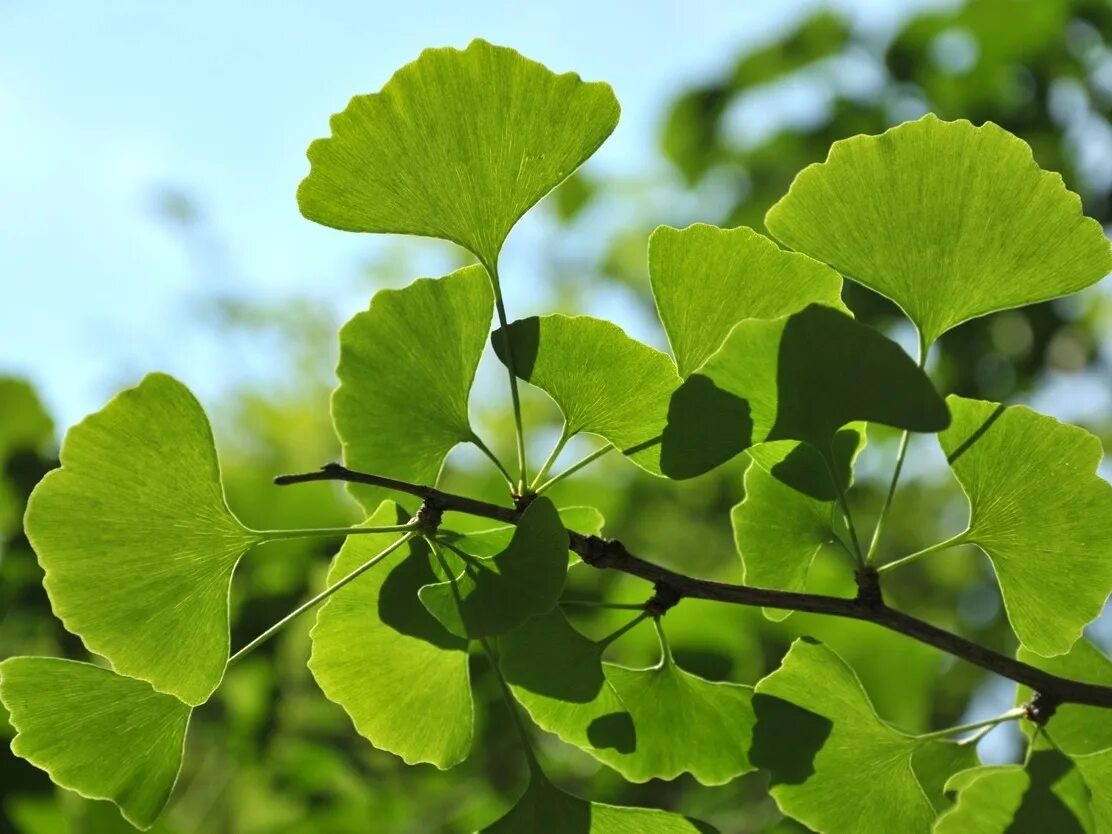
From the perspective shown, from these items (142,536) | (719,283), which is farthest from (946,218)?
(142,536)

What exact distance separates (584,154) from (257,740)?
818 millimetres

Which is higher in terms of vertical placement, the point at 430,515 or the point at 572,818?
the point at 430,515

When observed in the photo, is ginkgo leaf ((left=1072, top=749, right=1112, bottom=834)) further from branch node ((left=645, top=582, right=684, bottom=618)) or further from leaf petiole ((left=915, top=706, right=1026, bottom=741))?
branch node ((left=645, top=582, right=684, bottom=618))

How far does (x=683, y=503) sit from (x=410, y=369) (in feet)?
6.42

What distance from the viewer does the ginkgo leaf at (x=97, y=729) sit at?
0.41 meters

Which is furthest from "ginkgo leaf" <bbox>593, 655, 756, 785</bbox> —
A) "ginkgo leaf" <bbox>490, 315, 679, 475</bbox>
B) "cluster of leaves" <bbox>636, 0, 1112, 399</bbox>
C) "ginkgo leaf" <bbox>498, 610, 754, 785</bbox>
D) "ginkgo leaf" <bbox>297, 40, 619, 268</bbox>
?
"cluster of leaves" <bbox>636, 0, 1112, 399</bbox>

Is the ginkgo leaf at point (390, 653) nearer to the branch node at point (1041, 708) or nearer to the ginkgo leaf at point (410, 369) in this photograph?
the ginkgo leaf at point (410, 369)

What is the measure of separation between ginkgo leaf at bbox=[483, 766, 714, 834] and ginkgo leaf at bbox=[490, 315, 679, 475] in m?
0.14

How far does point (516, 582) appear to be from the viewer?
1.27 feet

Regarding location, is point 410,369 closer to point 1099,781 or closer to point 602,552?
point 602,552

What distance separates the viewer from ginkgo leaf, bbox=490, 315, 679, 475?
409 millimetres

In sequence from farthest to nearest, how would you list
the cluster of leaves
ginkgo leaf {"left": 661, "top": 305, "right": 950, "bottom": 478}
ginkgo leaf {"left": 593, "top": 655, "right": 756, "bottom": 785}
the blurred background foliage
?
1. the cluster of leaves
2. the blurred background foliage
3. ginkgo leaf {"left": 593, "top": 655, "right": 756, "bottom": 785}
4. ginkgo leaf {"left": 661, "top": 305, "right": 950, "bottom": 478}

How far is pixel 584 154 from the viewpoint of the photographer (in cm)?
42

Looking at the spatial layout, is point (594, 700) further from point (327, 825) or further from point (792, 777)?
point (327, 825)
